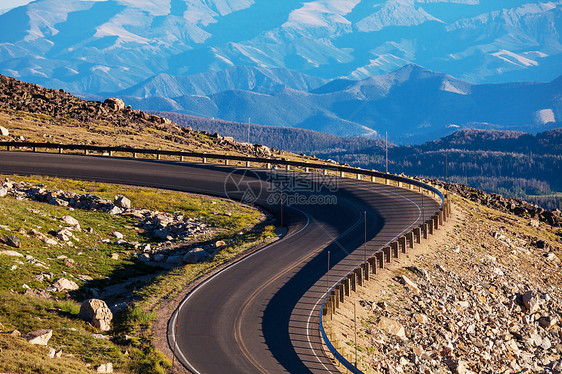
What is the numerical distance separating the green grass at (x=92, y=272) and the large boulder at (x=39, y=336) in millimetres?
428

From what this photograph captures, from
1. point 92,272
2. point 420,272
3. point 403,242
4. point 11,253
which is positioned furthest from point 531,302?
point 11,253

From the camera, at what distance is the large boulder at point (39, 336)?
71.9 ft

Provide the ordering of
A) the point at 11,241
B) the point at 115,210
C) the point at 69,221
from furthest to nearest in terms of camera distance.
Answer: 1. the point at 115,210
2. the point at 69,221
3. the point at 11,241

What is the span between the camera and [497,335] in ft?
106

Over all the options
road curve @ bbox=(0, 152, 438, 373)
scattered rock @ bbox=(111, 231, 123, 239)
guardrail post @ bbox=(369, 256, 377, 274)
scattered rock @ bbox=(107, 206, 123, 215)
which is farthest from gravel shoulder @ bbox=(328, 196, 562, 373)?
scattered rock @ bbox=(107, 206, 123, 215)

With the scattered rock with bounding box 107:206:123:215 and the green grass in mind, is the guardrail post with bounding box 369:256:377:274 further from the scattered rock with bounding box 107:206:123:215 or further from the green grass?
the scattered rock with bounding box 107:206:123:215

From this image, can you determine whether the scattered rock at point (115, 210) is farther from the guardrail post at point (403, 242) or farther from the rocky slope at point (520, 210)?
the rocky slope at point (520, 210)

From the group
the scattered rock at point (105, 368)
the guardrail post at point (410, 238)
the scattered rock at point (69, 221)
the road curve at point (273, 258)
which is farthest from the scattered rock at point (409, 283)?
the scattered rock at point (69, 221)

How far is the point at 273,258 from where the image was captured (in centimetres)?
3603

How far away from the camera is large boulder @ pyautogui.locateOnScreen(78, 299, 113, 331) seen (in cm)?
2572

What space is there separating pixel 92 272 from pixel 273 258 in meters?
9.58

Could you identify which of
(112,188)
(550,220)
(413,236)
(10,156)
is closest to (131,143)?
(10,156)

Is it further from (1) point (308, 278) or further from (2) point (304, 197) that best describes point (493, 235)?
(1) point (308, 278)

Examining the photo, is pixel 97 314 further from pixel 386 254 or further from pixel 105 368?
pixel 386 254
